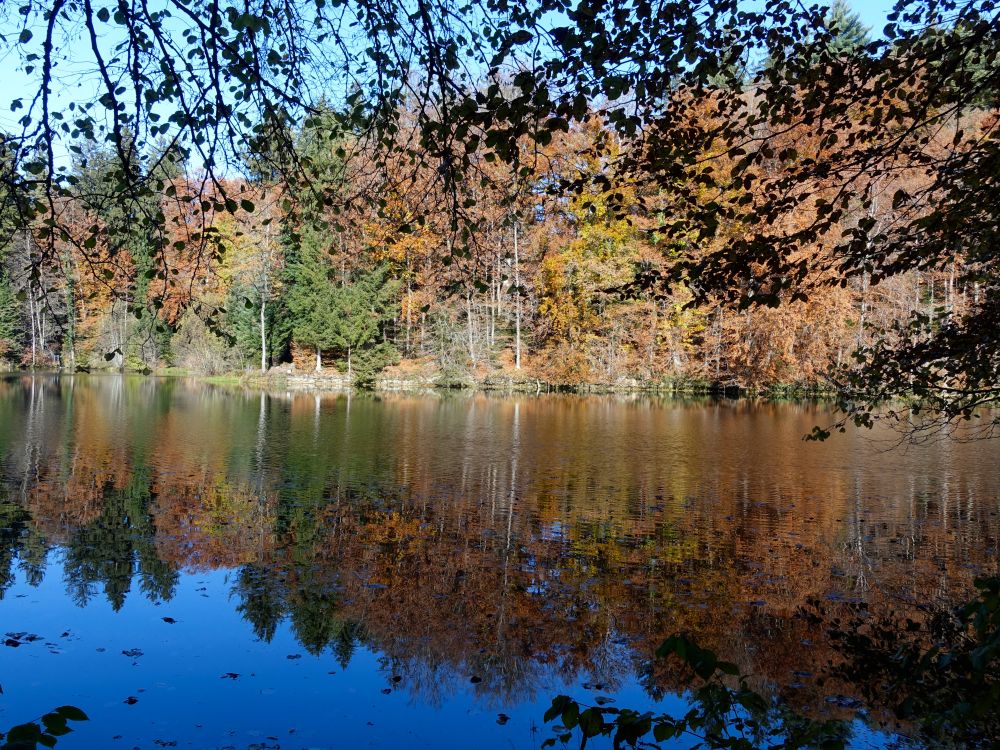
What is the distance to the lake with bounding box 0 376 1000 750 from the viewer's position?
5.25m

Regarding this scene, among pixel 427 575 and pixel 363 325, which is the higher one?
pixel 363 325

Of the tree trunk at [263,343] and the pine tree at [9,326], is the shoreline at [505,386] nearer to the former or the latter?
the tree trunk at [263,343]

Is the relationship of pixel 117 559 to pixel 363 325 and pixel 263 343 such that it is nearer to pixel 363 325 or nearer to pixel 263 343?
pixel 363 325

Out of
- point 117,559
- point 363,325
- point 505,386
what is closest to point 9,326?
point 363,325

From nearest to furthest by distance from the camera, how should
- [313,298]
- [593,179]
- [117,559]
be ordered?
[593,179]
[117,559]
[313,298]

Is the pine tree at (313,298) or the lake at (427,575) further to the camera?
the pine tree at (313,298)

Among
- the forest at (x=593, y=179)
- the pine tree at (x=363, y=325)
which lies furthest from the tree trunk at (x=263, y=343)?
the forest at (x=593, y=179)

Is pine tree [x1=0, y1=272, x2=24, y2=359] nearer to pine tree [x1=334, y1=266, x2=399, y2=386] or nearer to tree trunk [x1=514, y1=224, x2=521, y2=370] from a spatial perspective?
pine tree [x1=334, y1=266, x2=399, y2=386]

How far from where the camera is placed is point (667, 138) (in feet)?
17.1

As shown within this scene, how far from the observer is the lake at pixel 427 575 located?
17.2ft

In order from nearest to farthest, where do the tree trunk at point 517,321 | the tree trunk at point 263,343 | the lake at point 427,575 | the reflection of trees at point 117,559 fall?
1. the lake at point 427,575
2. the reflection of trees at point 117,559
3. the tree trunk at point 517,321
4. the tree trunk at point 263,343

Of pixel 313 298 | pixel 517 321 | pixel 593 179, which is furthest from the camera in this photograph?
pixel 313 298

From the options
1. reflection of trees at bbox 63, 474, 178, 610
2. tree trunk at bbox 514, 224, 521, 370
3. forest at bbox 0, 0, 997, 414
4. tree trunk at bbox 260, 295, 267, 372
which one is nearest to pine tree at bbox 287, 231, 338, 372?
tree trunk at bbox 260, 295, 267, 372

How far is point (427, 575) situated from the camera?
25.7 feet
